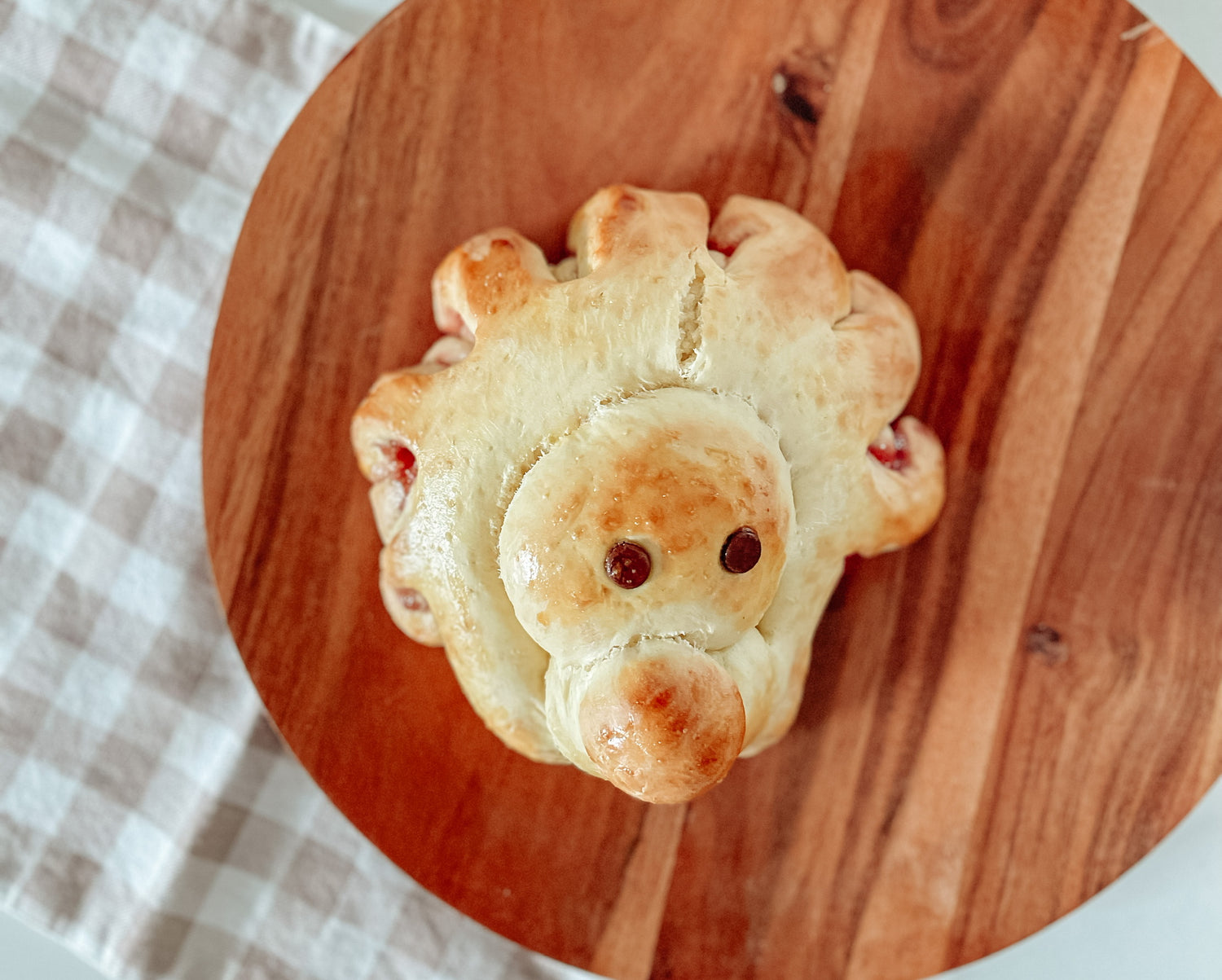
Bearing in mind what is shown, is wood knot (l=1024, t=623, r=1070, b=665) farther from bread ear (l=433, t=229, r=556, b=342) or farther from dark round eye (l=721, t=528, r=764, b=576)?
bread ear (l=433, t=229, r=556, b=342)

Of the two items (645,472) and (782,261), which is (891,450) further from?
(645,472)

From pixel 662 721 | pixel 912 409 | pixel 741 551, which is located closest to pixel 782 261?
pixel 912 409

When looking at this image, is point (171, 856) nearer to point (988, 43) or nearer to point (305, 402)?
point (305, 402)

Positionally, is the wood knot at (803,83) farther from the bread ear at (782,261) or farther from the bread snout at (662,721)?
the bread snout at (662,721)

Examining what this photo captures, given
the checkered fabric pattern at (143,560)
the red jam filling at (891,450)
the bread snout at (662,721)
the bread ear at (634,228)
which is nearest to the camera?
the bread snout at (662,721)

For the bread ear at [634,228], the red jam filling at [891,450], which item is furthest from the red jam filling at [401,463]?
the red jam filling at [891,450]

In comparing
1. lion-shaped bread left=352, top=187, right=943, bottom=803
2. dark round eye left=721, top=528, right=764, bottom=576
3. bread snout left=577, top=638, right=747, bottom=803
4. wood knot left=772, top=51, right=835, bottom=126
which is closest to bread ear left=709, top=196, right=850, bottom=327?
lion-shaped bread left=352, top=187, right=943, bottom=803

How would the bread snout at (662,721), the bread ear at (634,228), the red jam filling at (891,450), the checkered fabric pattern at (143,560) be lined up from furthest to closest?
the checkered fabric pattern at (143,560) → the red jam filling at (891,450) → the bread ear at (634,228) → the bread snout at (662,721)
